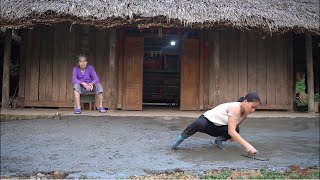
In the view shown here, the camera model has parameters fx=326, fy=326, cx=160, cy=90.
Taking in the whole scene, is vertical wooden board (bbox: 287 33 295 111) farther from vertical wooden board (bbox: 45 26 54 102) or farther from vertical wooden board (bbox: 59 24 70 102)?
vertical wooden board (bbox: 45 26 54 102)

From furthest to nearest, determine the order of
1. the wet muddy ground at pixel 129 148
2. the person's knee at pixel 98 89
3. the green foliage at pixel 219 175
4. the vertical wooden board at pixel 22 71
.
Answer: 1. the vertical wooden board at pixel 22 71
2. the person's knee at pixel 98 89
3. the wet muddy ground at pixel 129 148
4. the green foliage at pixel 219 175

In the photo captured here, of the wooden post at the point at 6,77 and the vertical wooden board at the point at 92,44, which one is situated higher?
the vertical wooden board at the point at 92,44

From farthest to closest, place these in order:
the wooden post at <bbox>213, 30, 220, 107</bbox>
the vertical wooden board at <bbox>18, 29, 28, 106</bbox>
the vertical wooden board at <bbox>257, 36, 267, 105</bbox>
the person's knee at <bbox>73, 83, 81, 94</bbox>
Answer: the vertical wooden board at <bbox>257, 36, 267, 105</bbox>
the vertical wooden board at <bbox>18, 29, 28, 106</bbox>
the wooden post at <bbox>213, 30, 220, 107</bbox>
the person's knee at <bbox>73, 83, 81, 94</bbox>

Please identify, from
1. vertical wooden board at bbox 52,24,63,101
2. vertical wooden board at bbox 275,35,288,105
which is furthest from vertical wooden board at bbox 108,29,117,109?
vertical wooden board at bbox 275,35,288,105

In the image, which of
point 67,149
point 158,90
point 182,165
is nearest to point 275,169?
point 182,165

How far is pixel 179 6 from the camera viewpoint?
6.93m

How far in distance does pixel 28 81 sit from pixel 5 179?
5392 millimetres

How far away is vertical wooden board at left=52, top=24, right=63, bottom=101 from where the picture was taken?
8.28m

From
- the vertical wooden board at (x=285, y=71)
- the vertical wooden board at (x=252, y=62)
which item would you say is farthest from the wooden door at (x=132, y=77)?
the vertical wooden board at (x=285, y=71)

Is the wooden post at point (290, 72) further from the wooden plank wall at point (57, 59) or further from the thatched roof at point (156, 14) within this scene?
the wooden plank wall at point (57, 59)

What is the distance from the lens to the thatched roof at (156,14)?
667 cm

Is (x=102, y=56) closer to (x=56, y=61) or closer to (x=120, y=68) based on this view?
(x=120, y=68)

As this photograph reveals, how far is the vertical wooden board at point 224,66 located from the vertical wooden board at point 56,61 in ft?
13.8

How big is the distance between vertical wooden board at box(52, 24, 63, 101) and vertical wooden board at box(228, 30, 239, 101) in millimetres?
4461
